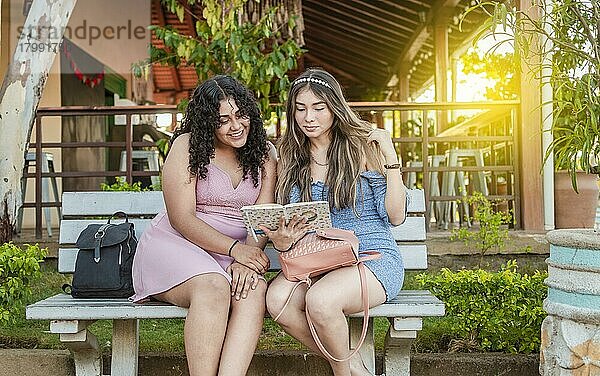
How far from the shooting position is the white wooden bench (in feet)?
9.30

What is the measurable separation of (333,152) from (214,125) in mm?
446

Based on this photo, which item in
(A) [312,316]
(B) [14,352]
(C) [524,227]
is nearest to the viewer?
(A) [312,316]

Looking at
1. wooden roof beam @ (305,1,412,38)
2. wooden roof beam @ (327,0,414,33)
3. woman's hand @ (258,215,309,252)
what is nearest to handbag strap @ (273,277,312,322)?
woman's hand @ (258,215,309,252)

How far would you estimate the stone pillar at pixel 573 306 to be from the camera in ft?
9.14

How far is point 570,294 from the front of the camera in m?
2.87

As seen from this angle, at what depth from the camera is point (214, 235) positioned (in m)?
2.97

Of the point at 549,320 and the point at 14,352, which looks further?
the point at 14,352

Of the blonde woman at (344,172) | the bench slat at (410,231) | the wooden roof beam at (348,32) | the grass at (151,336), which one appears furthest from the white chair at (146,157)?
the wooden roof beam at (348,32)

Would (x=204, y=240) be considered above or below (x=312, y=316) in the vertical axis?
above

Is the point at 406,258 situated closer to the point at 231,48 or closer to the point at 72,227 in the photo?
the point at 72,227

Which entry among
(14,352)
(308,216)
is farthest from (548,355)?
(14,352)

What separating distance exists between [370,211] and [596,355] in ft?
2.96

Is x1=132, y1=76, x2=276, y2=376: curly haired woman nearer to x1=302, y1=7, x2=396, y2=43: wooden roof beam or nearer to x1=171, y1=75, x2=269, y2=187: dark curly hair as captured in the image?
x1=171, y1=75, x2=269, y2=187: dark curly hair

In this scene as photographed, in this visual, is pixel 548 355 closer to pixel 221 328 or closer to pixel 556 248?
pixel 556 248
